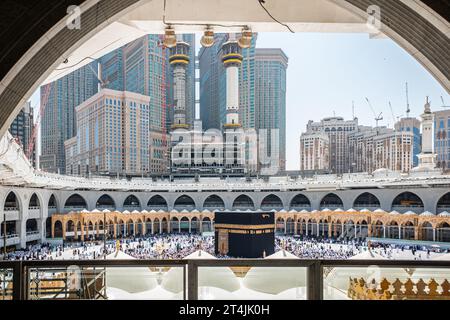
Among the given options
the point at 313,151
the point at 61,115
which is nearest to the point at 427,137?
the point at 313,151

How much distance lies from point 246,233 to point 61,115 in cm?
9263

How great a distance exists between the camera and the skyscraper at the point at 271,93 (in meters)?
93.9

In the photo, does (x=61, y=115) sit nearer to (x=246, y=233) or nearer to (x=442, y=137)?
(x=246, y=233)

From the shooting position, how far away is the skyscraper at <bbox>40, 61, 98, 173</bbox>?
308ft

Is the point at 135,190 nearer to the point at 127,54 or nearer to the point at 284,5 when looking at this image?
the point at 284,5

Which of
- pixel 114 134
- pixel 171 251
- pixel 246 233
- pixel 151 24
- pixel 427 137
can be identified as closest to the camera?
pixel 151 24

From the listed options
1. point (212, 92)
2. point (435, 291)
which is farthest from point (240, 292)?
point (212, 92)

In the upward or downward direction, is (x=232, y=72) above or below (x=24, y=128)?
above

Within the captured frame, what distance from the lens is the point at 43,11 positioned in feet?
12.0

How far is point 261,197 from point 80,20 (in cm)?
3416

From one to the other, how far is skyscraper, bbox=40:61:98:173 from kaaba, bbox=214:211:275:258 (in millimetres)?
86642

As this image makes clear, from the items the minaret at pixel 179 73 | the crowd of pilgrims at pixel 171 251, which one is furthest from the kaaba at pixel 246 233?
the minaret at pixel 179 73

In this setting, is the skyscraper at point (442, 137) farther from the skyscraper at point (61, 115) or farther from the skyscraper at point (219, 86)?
the skyscraper at point (61, 115)

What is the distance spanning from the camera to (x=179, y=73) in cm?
8494
